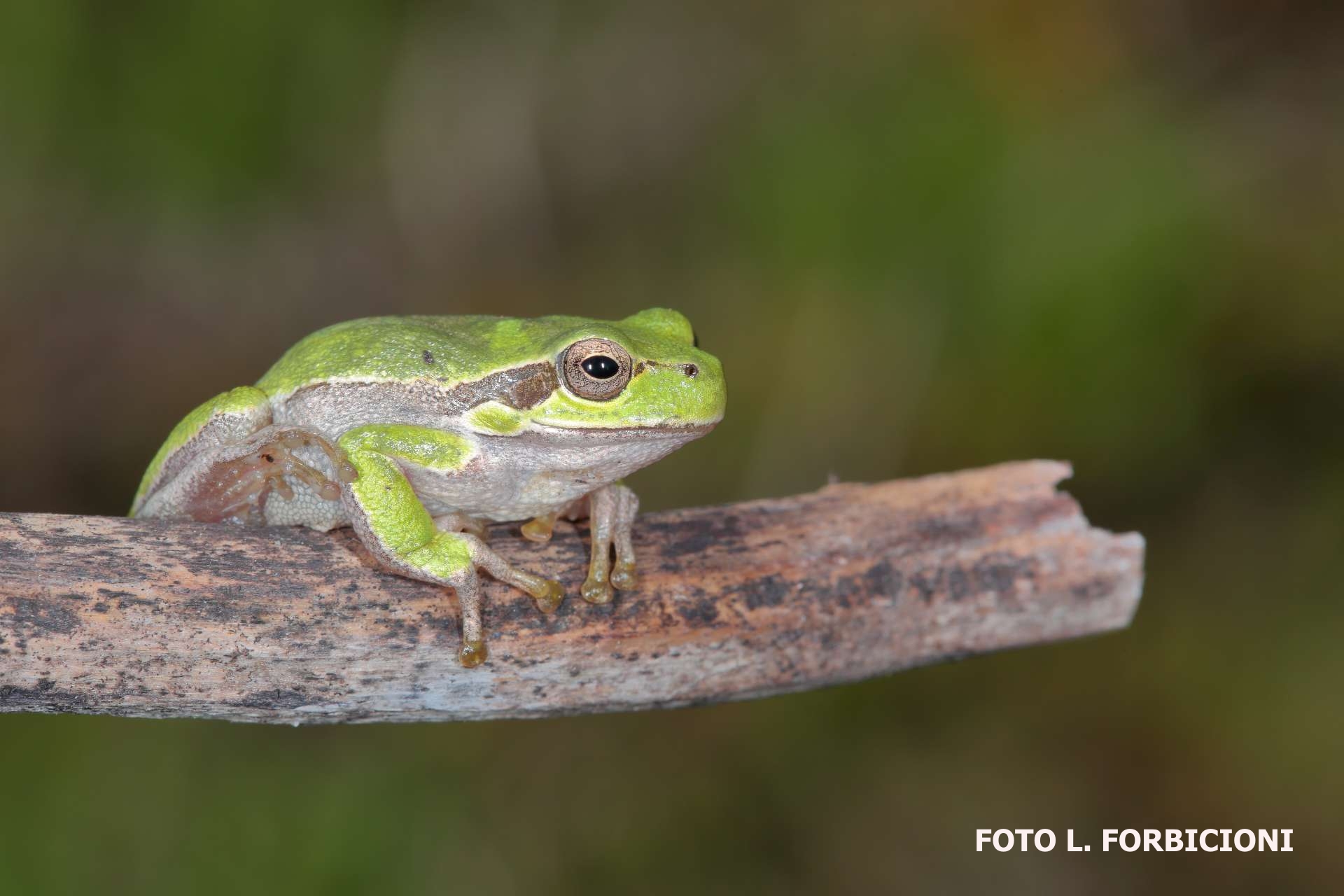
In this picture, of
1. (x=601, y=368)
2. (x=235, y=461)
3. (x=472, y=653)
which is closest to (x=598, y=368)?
(x=601, y=368)

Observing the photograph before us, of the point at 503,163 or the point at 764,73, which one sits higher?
the point at 764,73

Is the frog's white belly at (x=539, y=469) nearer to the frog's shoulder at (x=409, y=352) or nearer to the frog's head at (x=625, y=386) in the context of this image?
the frog's head at (x=625, y=386)

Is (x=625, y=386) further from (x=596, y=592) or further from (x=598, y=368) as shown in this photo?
(x=596, y=592)

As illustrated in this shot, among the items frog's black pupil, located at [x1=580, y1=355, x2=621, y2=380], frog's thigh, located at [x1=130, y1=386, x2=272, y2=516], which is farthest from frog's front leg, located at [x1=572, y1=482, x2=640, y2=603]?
frog's thigh, located at [x1=130, y1=386, x2=272, y2=516]

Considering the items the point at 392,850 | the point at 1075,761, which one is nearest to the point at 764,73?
the point at 1075,761

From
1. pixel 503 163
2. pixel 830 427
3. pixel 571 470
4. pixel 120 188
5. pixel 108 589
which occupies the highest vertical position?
pixel 503 163

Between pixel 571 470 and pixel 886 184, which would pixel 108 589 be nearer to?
pixel 571 470

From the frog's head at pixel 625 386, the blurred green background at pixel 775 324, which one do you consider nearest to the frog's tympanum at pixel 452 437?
the frog's head at pixel 625 386
